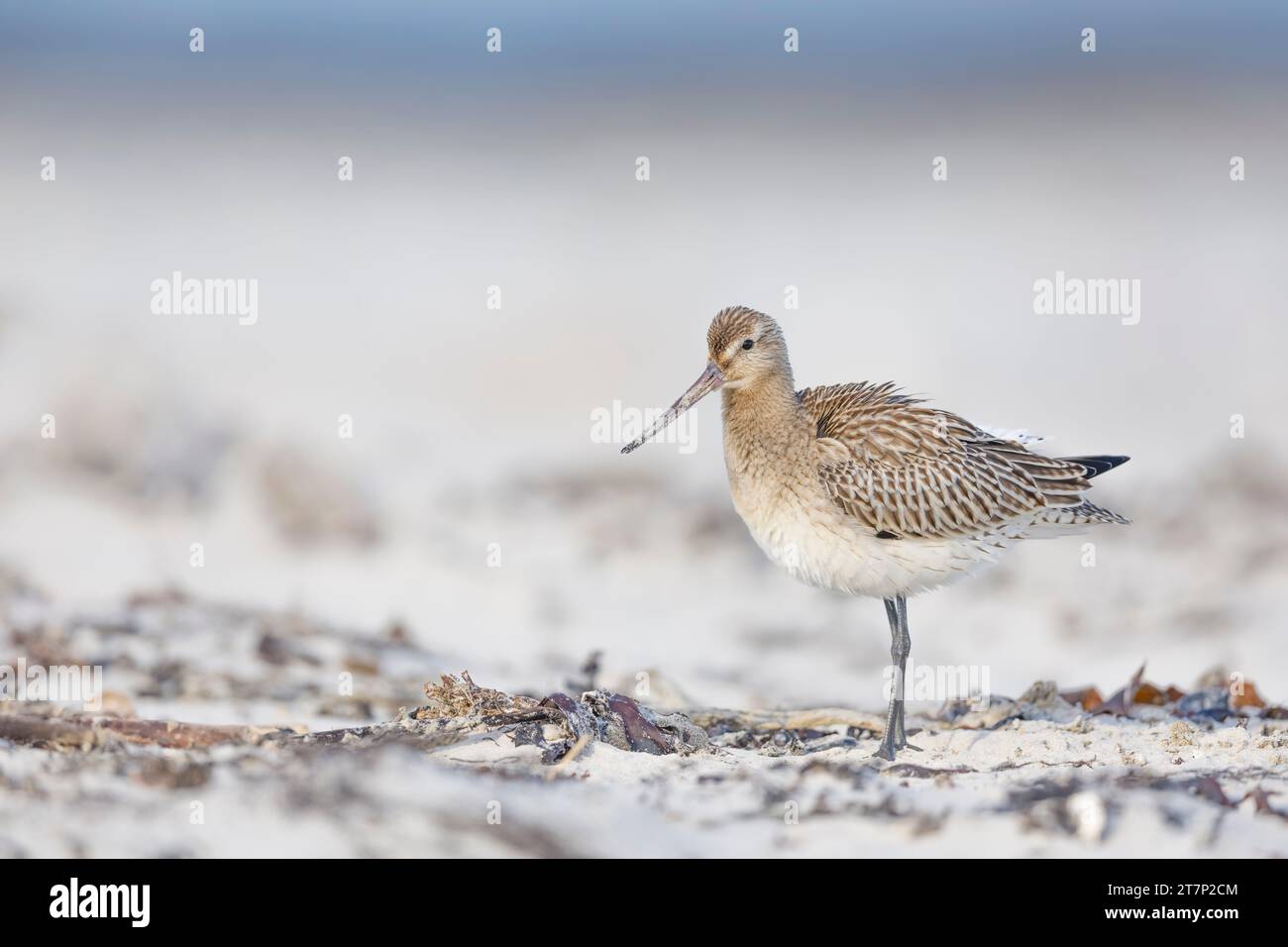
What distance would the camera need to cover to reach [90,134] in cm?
1588

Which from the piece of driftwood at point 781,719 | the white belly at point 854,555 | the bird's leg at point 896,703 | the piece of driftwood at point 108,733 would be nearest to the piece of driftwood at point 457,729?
the piece of driftwood at point 108,733

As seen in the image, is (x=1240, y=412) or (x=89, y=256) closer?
(x=1240, y=412)

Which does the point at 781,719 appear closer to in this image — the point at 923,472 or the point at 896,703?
the point at 896,703

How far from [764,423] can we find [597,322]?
20.8 ft

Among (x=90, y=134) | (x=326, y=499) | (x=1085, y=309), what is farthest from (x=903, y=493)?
(x=90, y=134)

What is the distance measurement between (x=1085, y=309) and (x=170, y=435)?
7.51 m

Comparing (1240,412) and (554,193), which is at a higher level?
(554,193)

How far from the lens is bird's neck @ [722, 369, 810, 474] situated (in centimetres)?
668

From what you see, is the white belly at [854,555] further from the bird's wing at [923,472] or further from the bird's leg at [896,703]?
the bird's leg at [896,703]

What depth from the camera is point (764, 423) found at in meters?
6.77

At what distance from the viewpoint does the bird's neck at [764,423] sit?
668cm

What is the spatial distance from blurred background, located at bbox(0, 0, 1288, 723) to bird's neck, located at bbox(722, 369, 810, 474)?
134 cm

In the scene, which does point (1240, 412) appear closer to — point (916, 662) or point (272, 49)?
point (916, 662)

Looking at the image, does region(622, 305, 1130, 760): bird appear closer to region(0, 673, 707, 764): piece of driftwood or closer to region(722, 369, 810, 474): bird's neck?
region(722, 369, 810, 474): bird's neck
